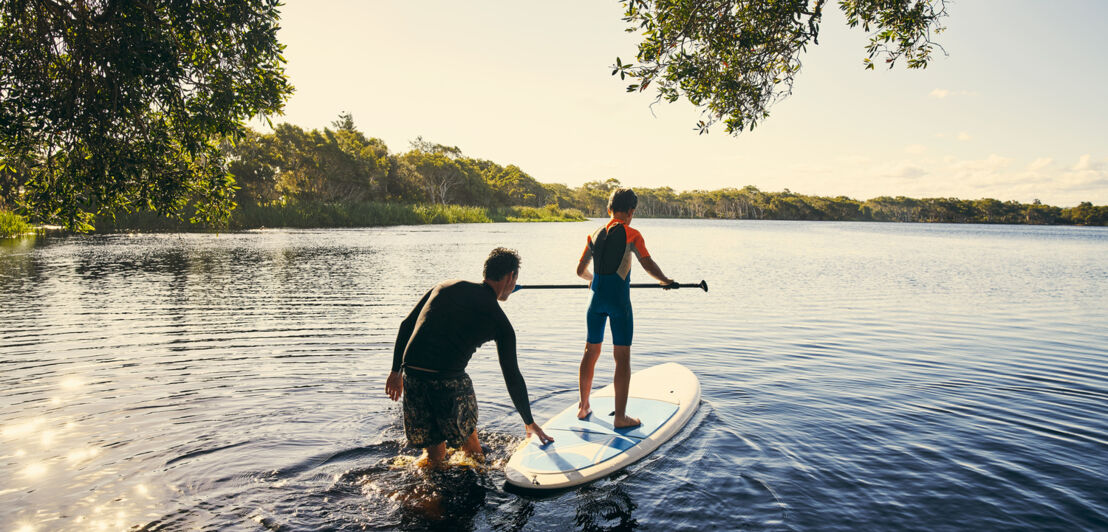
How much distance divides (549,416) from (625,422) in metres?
1.16

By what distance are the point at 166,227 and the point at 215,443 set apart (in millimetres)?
46257

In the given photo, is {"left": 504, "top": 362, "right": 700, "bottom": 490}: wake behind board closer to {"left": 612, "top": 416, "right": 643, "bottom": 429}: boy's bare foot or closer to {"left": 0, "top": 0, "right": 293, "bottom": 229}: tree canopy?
{"left": 612, "top": 416, "right": 643, "bottom": 429}: boy's bare foot

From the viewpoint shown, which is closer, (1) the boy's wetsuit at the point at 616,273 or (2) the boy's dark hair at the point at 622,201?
(1) the boy's wetsuit at the point at 616,273

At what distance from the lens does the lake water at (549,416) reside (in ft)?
13.6

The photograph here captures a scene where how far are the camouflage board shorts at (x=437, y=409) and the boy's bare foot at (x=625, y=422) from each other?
176 cm

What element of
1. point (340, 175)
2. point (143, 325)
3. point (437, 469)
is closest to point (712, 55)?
point (437, 469)

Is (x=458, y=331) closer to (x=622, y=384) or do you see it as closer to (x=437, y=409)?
(x=437, y=409)

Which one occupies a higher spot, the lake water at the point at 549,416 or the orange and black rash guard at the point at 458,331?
the orange and black rash guard at the point at 458,331

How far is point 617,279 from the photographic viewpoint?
205 inches

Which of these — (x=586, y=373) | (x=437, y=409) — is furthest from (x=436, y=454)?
(x=586, y=373)

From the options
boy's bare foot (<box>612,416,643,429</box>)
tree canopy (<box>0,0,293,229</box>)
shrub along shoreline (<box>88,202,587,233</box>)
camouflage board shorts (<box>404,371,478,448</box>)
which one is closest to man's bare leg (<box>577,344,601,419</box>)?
boy's bare foot (<box>612,416,643,429</box>)

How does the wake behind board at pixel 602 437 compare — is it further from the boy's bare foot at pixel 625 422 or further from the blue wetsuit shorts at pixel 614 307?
the blue wetsuit shorts at pixel 614 307

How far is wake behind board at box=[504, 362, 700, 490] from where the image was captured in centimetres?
452

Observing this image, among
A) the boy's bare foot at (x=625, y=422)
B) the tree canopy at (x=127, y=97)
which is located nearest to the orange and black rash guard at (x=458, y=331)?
the boy's bare foot at (x=625, y=422)
